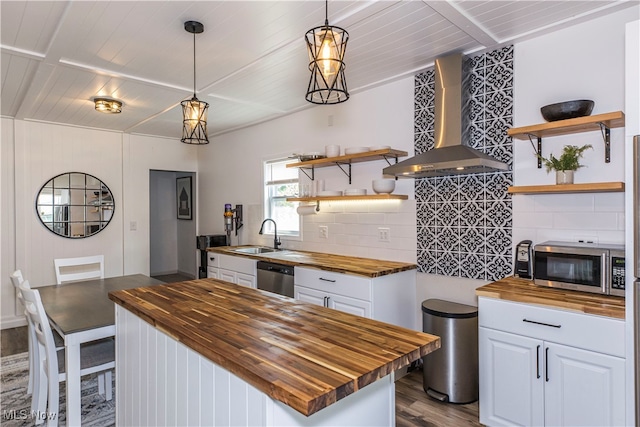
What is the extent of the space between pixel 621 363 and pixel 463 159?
1.32 meters

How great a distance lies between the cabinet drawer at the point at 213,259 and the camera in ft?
14.1

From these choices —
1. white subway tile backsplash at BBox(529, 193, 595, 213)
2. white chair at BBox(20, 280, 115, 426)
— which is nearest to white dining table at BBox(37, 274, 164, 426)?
white chair at BBox(20, 280, 115, 426)

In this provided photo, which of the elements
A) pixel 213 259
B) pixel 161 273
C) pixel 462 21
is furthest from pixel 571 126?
pixel 161 273

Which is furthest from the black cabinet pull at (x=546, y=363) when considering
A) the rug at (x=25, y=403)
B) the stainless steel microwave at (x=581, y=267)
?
the rug at (x=25, y=403)

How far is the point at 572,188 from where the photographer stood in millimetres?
2105

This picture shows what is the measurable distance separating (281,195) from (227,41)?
225 centimetres

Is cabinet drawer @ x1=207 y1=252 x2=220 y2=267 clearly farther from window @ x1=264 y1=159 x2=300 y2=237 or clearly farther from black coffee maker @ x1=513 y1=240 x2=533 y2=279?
black coffee maker @ x1=513 y1=240 x2=533 y2=279

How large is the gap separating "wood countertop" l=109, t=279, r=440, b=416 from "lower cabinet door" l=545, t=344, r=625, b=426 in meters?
1.13

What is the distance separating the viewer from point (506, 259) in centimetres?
259

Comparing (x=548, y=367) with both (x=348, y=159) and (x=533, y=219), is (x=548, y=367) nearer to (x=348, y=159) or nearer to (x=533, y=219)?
(x=533, y=219)

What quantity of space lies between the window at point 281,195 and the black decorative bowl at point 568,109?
2.63 metres

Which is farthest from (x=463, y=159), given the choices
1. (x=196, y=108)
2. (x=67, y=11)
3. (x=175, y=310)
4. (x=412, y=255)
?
(x=67, y=11)

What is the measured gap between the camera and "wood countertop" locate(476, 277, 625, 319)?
175 centimetres

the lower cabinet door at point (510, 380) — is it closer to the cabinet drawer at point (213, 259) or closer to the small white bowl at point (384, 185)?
the small white bowl at point (384, 185)
